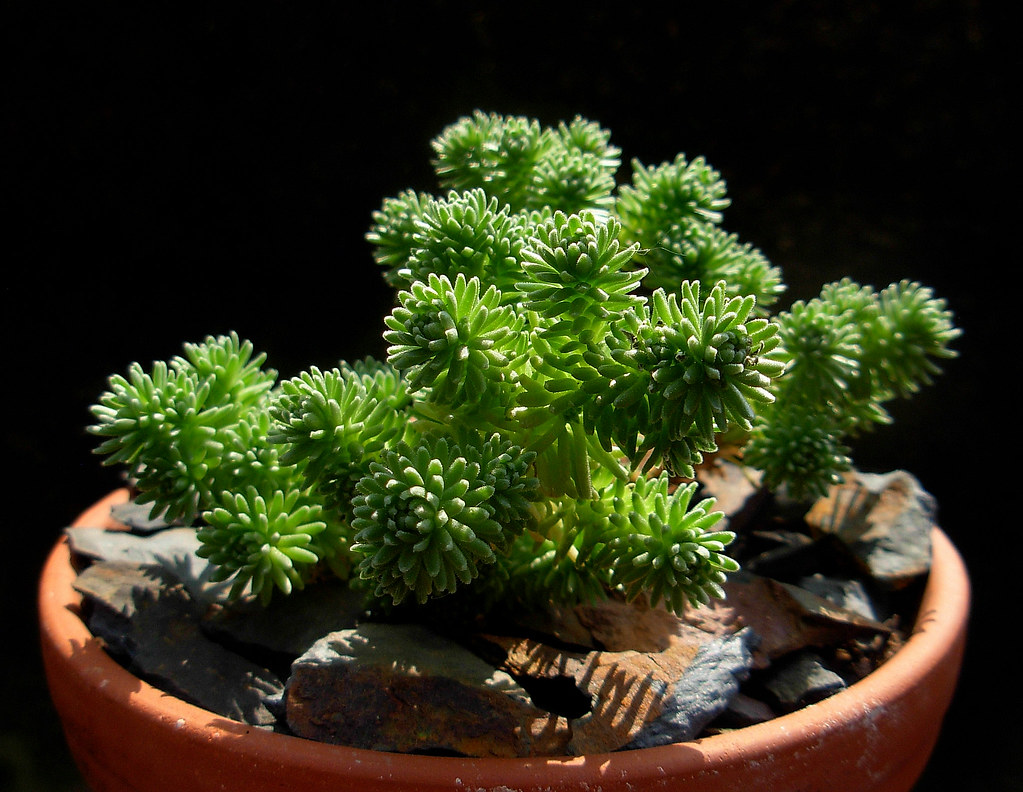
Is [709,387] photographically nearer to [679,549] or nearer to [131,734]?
[679,549]

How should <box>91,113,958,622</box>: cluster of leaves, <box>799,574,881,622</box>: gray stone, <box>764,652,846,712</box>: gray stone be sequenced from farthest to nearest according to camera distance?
<box>799,574,881,622</box>: gray stone < <box>764,652,846,712</box>: gray stone < <box>91,113,958,622</box>: cluster of leaves

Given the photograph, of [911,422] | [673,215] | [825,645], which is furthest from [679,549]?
[911,422]

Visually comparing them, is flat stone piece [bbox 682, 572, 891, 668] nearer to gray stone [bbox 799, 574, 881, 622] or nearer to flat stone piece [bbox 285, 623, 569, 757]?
gray stone [bbox 799, 574, 881, 622]

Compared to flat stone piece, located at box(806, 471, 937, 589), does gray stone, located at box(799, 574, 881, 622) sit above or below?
below

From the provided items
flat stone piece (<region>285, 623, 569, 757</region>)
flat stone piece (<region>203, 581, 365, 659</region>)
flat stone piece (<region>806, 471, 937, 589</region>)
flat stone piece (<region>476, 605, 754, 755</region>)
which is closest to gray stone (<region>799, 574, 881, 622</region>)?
flat stone piece (<region>806, 471, 937, 589</region>)

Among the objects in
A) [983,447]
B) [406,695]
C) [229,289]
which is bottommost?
[406,695]

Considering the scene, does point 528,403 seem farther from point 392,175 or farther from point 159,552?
point 392,175

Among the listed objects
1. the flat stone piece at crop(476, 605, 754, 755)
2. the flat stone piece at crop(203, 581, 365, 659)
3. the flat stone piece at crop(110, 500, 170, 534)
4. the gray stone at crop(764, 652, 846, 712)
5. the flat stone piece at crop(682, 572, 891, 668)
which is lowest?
the flat stone piece at crop(110, 500, 170, 534)

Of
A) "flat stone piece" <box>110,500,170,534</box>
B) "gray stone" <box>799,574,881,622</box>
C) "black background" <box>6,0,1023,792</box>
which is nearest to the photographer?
"gray stone" <box>799,574,881,622</box>
